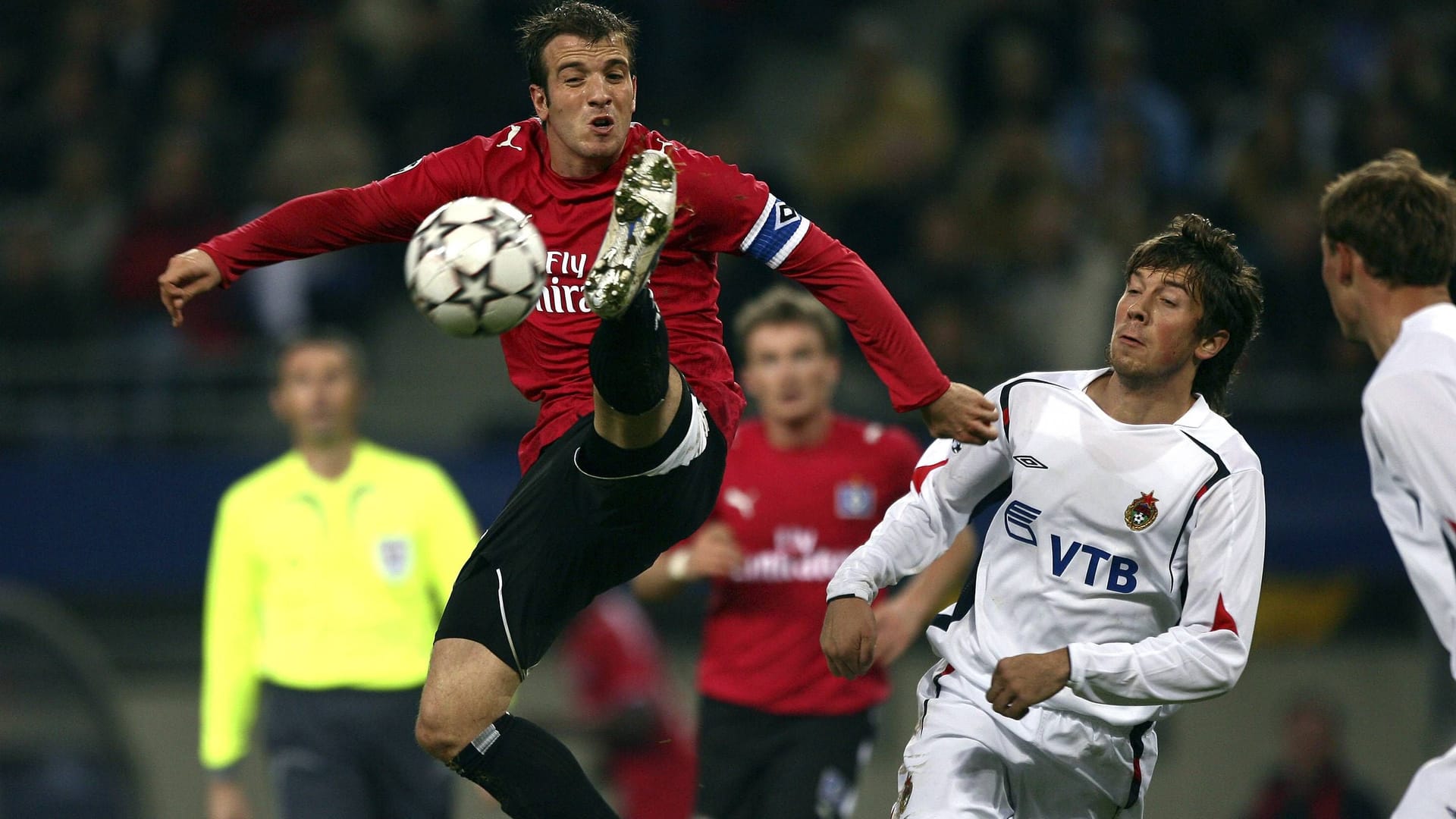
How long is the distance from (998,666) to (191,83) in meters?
8.00

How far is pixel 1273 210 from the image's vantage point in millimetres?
9688

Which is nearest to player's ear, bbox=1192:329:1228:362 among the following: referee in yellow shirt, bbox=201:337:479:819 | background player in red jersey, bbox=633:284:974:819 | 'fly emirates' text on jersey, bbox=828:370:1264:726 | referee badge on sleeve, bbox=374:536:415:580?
'fly emirates' text on jersey, bbox=828:370:1264:726

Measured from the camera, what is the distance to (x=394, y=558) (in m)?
6.24

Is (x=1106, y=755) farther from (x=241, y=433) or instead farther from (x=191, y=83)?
(x=191, y=83)

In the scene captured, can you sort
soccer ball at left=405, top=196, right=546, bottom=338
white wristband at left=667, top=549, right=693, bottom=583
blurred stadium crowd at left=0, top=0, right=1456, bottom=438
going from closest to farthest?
soccer ball at left=405, top=196, right=546, bottom=338 < white wristband at left=667, top=549, right=693, bottom=583 < blurred stadium crowd at left=0, top=0, right=1456, bottom=438

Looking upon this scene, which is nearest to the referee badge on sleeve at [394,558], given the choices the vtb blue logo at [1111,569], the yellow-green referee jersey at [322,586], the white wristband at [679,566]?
the yellow-green referee jersey at [322,586]

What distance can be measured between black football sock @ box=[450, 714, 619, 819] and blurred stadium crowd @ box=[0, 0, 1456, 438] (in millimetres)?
5216

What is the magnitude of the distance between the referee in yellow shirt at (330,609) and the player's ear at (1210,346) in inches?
117

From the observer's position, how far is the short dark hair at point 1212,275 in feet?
13.8

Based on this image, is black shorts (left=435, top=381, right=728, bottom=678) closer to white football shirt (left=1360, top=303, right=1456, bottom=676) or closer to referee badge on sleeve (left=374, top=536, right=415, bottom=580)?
white football shirt (left=1360, top=303, right=1456, bottom=676)

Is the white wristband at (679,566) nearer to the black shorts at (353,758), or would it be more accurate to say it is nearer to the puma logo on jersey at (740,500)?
the puma logo on jersey at (740,500)

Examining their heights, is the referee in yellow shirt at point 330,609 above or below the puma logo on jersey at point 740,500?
below

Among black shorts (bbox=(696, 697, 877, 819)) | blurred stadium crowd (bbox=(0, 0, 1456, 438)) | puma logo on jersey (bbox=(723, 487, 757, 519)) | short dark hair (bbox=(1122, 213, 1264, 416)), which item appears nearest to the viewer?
short dark hair (bbox=(1122, 213, 1264, 416))

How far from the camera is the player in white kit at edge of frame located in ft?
13.4
